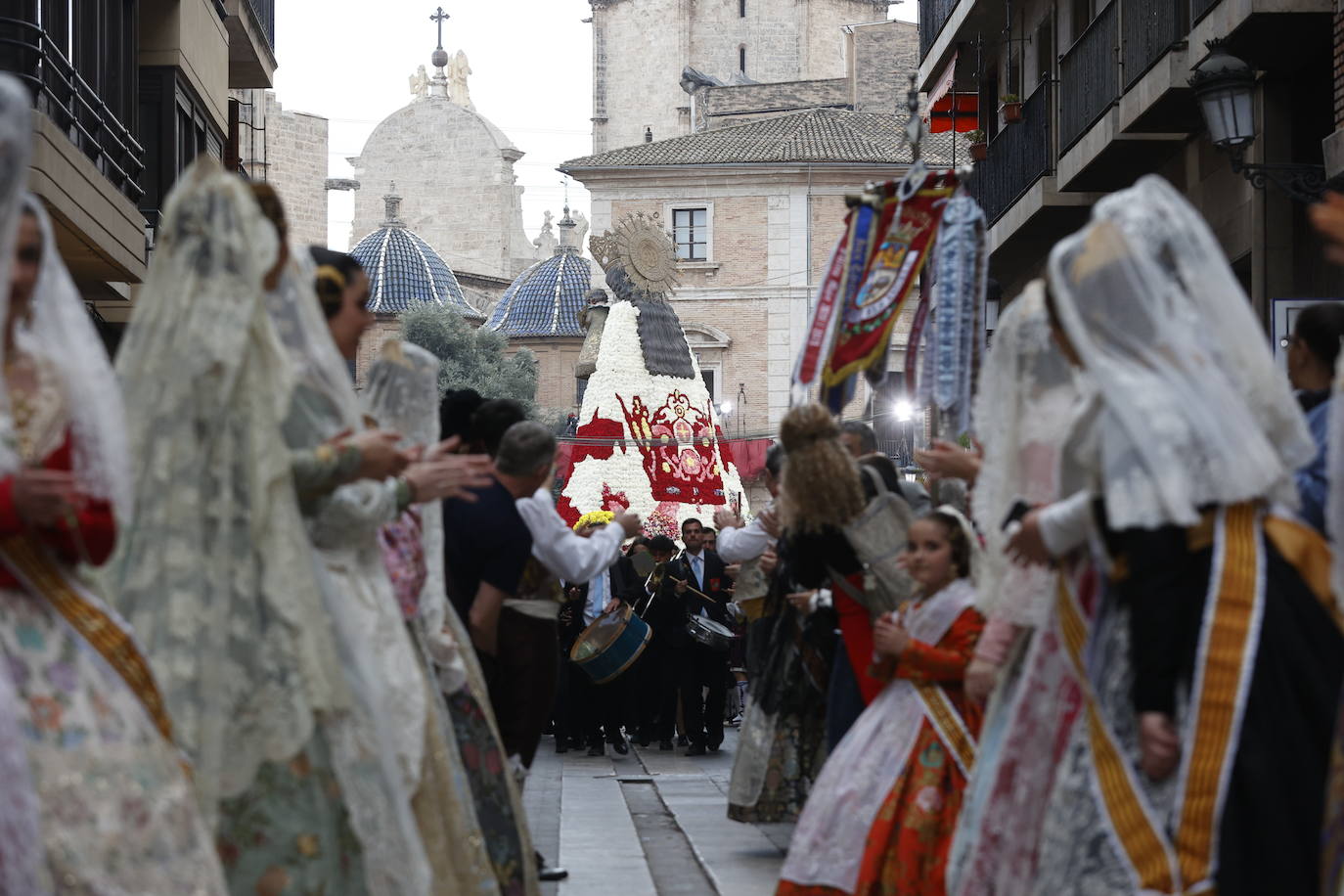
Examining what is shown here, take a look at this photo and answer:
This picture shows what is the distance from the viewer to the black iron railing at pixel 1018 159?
20859 mm

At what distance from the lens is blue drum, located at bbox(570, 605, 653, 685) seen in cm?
1438

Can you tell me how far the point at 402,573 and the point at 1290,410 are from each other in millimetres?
2829

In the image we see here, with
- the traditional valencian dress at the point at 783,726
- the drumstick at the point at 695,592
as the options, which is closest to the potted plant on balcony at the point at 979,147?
the drumstick at the point at 695,592

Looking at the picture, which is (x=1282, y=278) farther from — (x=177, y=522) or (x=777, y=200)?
(x=777, y=200)

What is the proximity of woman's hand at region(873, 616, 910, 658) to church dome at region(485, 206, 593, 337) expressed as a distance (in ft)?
186

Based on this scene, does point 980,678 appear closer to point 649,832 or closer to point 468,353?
point 649,832

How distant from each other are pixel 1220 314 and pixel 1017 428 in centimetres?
127

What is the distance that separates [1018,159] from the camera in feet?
72.6

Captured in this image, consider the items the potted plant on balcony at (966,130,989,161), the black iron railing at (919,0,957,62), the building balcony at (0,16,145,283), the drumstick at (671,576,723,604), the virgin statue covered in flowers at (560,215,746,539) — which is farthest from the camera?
the virgin statue covered in flowers at (560,215,746,539)

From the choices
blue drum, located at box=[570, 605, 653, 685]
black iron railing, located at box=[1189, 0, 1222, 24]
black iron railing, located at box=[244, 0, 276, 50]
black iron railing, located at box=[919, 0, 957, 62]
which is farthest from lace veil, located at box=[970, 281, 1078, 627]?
black iron railing, located at box=[919, 0, 957, 62]

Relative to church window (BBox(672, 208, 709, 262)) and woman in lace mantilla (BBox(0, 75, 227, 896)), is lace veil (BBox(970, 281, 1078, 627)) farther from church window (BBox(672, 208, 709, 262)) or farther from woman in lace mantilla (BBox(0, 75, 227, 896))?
church window (BBox(672, 208, 709, 262))

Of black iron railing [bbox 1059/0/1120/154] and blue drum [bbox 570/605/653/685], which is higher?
black iron railing [bbox 1059/0/1120/154]

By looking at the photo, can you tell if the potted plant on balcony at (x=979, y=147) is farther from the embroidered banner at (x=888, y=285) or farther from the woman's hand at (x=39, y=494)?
the woman's hand at (x=39, y=494)

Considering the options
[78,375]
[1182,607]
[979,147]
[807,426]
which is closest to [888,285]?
[807,426]
